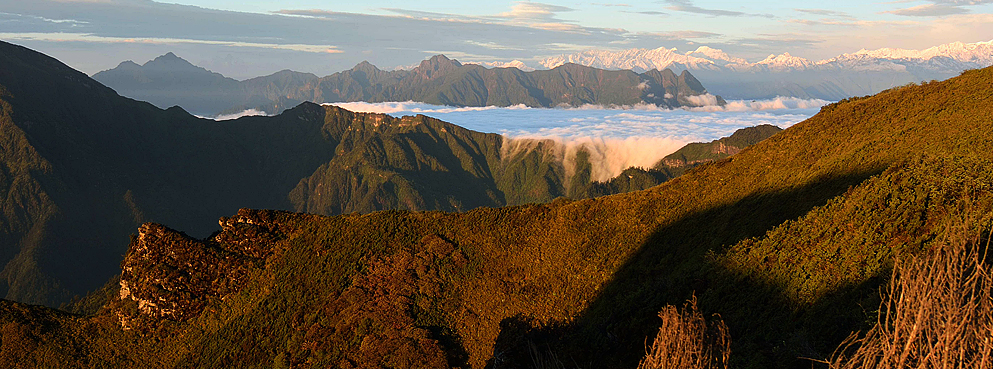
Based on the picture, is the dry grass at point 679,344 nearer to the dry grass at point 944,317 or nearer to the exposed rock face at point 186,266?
the dry grass at point 944,317

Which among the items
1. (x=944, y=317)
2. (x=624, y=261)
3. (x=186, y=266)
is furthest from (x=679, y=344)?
(x=186, y=266)

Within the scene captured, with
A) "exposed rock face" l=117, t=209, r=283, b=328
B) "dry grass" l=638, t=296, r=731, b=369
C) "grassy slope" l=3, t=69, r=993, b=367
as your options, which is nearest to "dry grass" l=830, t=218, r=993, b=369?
"dry grass" l=638, t=296, r=731, b=369

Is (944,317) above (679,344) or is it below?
above

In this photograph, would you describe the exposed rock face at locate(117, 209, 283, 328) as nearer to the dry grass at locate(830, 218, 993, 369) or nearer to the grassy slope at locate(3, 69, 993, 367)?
the grassy slope at locate(3, 69, 993, 367)

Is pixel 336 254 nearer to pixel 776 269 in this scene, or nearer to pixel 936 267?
pixel 776 269

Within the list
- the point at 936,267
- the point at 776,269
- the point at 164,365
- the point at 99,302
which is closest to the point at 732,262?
the point at 776,269

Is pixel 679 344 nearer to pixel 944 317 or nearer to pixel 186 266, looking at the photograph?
pixel 944 317
